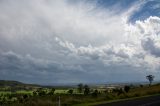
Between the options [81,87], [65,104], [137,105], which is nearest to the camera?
[137,105]

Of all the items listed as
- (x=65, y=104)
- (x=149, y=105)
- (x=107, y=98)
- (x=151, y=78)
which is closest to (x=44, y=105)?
(x=65, y=104)

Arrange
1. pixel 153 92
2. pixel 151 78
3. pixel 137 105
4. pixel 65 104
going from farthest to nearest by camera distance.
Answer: pixel 151 78, pixel 153 92, pixel 65 104, pixel 137 105

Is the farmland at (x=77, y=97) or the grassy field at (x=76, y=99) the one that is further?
the farmland at (x=77, y=97)

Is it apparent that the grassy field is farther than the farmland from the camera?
No

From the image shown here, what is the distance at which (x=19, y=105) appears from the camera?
2981cm

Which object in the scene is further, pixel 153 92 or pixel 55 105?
pixel 153 92

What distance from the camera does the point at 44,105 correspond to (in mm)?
29359

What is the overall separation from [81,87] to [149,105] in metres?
83.0

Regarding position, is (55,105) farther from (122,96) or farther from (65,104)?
(122,96)

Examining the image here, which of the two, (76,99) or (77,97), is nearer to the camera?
(76,99)

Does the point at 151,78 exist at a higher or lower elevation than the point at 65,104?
higher

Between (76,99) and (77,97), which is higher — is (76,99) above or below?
below

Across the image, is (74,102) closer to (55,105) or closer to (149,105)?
(55,105)

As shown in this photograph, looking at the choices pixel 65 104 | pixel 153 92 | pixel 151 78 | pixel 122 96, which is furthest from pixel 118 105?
pixel 151 78
